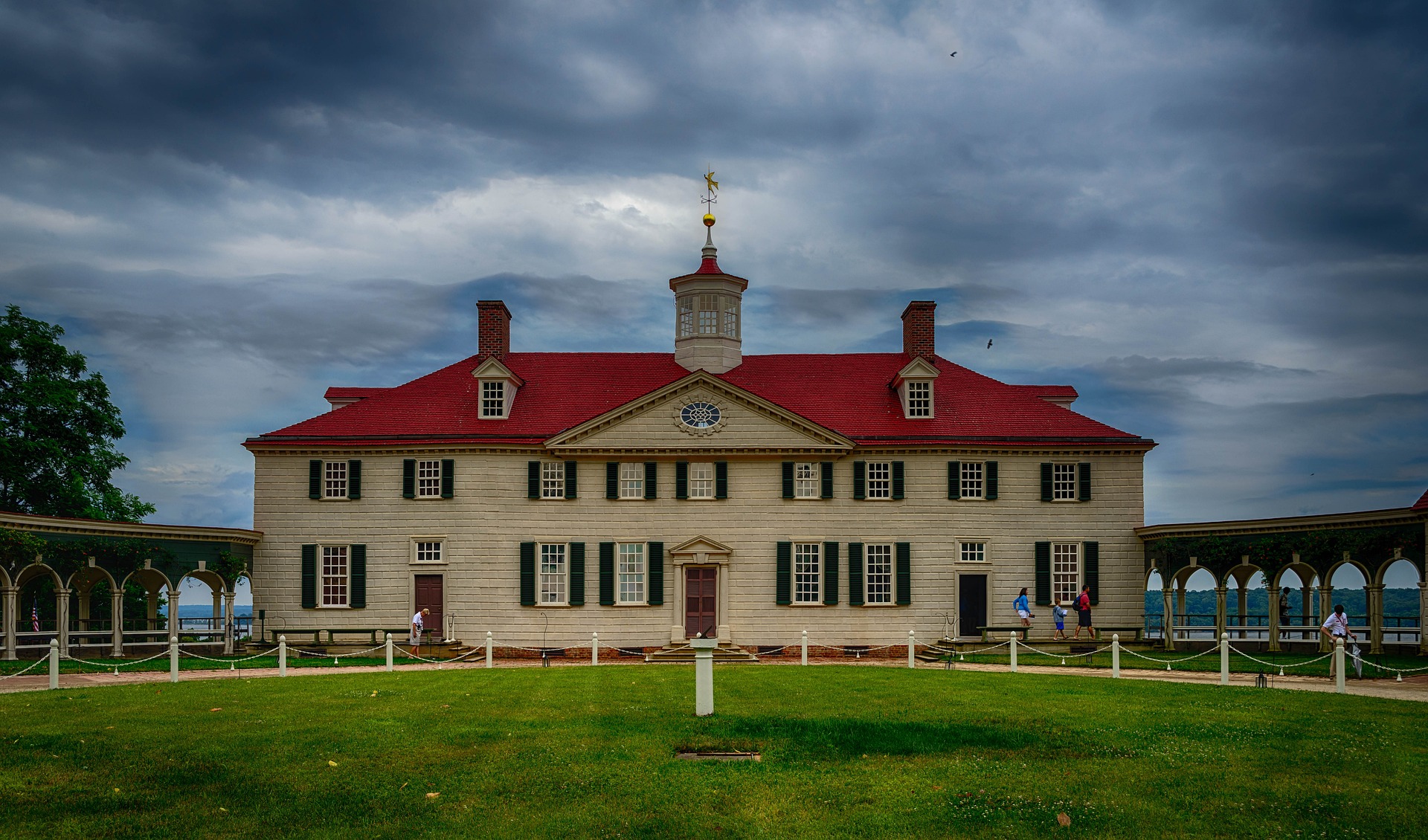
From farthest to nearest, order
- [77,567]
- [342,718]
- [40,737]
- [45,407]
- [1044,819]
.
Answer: [45,407] → [77,567] → [342,718] → [40,737] → [1044,819]

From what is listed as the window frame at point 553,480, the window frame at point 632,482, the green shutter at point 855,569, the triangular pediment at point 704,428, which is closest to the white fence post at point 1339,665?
the green shutter at point 855,569

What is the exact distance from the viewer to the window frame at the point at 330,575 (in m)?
32.6

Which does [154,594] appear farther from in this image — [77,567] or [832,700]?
[832,700]

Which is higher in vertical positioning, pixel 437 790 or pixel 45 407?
pixel 45 407

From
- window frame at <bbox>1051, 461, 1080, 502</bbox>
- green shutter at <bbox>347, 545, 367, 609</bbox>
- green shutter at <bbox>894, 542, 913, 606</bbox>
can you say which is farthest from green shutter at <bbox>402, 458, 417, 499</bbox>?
window frame at <bbox>1051, 461, 1080, 502</bbox>

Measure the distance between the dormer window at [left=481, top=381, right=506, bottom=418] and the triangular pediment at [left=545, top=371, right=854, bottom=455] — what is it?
2422 mm

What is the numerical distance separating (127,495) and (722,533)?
23874 millimetres

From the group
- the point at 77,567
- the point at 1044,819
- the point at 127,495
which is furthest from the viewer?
the point at 127,495

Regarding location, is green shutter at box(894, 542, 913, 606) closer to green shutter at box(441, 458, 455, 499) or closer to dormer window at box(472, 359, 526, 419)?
dormer window at box(472, 359, 526, 419)

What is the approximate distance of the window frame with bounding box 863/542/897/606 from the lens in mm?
32938

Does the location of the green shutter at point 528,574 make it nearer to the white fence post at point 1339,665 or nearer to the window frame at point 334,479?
the window frame at point 334,479

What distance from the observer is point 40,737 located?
14281 mm

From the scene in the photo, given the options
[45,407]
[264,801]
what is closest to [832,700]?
[264,801]

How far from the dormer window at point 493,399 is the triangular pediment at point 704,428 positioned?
2.42m
